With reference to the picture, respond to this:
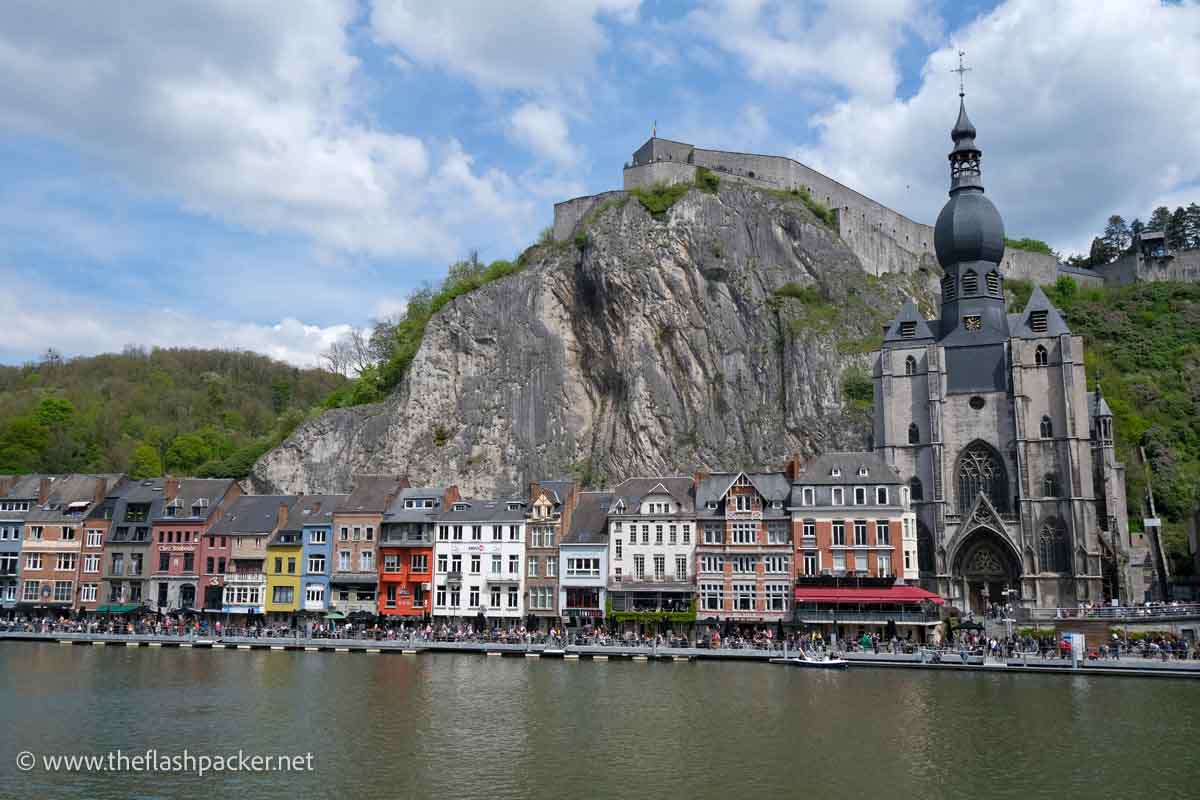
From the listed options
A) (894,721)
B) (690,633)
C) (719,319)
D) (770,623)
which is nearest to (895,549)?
(770,623)

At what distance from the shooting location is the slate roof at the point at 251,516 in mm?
63438

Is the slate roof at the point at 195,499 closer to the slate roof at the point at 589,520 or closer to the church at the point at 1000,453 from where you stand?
the slate roof at the point at 589,520

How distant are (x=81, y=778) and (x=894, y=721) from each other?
2233 cm

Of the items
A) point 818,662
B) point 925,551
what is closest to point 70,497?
point 818,662

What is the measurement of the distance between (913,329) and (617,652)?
30630mm

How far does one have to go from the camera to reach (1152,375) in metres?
87.8

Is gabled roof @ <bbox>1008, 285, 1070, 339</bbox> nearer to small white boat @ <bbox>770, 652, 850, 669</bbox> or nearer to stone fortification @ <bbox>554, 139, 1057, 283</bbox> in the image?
small white boat @ <bbox>770, 652, 850, 669</bbox>

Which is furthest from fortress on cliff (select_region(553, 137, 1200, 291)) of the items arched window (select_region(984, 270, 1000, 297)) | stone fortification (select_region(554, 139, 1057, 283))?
arched window (select_region(984, 270, 1000, 297))

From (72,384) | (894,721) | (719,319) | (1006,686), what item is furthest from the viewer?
(72,384)

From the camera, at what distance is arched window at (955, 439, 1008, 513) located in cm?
6097

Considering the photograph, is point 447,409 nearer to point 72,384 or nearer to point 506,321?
point 506,321

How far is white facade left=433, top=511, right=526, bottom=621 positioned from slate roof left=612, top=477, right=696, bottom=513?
6.27 metres

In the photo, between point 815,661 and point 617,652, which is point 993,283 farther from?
point 617,652

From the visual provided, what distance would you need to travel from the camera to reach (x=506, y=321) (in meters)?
82.2
